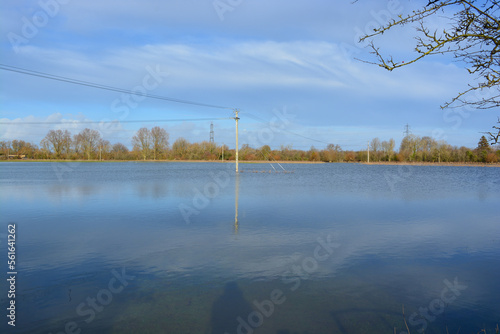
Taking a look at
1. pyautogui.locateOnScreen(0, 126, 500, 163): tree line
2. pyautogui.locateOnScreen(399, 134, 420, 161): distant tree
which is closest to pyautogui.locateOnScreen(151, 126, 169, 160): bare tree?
pyautogui.locateOnScreen(0, 126, 500, 163): tree line

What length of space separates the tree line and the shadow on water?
67.6 metres

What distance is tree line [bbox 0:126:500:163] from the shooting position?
76.2 metres

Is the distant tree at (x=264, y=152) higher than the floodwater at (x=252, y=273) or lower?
higher

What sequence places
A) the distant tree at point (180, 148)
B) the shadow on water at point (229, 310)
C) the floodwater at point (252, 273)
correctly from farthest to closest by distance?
the distant tree at point (180, 148)
the floodwater at point (252, 273)
the shadow on water at point (229, 310)

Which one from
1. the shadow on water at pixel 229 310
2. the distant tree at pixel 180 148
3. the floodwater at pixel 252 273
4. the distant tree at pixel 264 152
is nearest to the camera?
the shadow on water at pixel 229 310

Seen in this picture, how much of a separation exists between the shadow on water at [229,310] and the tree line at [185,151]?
67.6 m

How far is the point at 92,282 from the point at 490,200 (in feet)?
58.2

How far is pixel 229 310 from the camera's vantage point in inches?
183

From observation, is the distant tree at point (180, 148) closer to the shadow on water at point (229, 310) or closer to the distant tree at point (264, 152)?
the distant tree at point (264, 152)

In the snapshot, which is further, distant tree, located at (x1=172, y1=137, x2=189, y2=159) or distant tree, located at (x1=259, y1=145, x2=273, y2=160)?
distant tree, located at (x1=172, y1=137, x2=189, y2=159)

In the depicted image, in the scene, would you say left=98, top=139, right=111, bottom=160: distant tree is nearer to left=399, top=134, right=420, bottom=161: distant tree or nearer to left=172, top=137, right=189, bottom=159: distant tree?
left=172, top=137, right=189, bottom=159: distant tree

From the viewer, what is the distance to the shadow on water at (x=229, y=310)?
4293 mm

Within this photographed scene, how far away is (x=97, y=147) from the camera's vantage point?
80.9 meters

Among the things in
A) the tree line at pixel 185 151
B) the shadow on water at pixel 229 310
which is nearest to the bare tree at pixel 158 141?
the tree line at pixel 185 151
